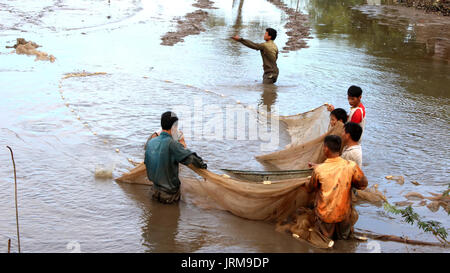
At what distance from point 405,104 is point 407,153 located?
2.72m

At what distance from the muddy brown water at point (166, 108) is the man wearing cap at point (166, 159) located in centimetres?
24

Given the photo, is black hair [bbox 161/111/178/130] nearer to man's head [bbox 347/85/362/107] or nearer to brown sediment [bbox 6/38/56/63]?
man's head [bbox 347/85/362/107]

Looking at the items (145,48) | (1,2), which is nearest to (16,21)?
(1,2)

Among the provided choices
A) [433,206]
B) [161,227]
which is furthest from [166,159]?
[433,206]

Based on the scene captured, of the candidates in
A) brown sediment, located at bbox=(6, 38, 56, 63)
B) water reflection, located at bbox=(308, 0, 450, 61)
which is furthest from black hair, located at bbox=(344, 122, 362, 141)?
water reflection, located at bbox=(308, 0, 450, 61)

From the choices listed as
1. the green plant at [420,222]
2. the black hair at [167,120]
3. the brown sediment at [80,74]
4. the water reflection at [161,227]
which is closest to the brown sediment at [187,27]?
the brown sediment at [80,74]

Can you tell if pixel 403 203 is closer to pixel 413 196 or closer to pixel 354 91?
pixel 413 196

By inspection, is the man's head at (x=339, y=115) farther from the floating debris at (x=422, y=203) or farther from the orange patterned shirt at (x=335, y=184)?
the floating debris at (x=422, y=203)

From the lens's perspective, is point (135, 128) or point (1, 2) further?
point (1, 2)

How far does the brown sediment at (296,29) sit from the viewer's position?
15.4 m

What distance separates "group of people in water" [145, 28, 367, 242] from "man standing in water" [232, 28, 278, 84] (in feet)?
14.8

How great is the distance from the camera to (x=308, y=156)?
19.9 feet

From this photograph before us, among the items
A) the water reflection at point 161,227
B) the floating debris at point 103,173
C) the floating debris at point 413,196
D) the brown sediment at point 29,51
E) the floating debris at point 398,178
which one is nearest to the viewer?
the water reflection at point 161,227
